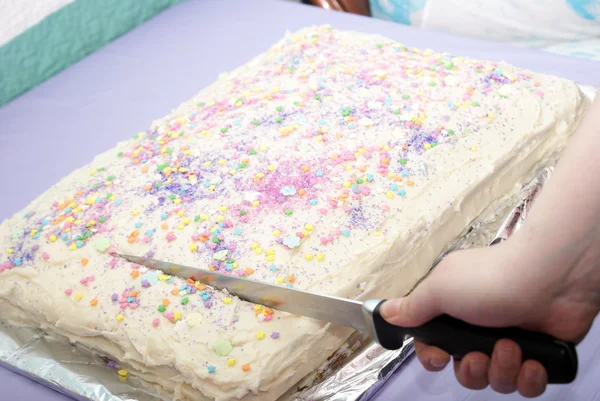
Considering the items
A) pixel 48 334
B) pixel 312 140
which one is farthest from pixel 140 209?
pixel 312 140

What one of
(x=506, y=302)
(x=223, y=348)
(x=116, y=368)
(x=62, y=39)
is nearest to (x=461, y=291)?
(x=506, y=302)

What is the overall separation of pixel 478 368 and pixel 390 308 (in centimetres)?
17

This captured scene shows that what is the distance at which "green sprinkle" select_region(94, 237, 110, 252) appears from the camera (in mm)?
1510

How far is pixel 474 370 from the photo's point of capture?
1.01 m

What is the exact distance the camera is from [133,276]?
4.66 ft

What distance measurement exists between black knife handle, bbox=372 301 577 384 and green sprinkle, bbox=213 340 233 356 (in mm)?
337

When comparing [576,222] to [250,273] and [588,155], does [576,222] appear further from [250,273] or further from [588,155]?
[250,273]

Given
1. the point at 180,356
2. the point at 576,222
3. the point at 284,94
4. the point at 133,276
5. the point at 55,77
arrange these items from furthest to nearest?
the point at 55,77, the point at 284,94, the point at 133,276, the point at 180,356, the point at 576,222

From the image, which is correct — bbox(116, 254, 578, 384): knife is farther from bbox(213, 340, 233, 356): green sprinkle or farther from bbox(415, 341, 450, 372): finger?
bbox(213, 340, 233, 356): green sprinkle

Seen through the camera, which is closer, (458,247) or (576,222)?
(576,222)

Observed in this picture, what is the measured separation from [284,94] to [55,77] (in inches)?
56.2

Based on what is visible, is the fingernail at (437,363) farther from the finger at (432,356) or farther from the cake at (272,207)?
the cake at (272,207)

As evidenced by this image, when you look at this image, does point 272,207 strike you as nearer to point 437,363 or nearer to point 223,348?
point 223,348

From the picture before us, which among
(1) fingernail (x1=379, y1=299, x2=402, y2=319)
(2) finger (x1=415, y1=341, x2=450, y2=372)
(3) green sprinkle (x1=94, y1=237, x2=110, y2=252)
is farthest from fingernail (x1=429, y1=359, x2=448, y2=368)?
(3) green sprinkle (x1=94, y1=237, x2=110, y2=252)
